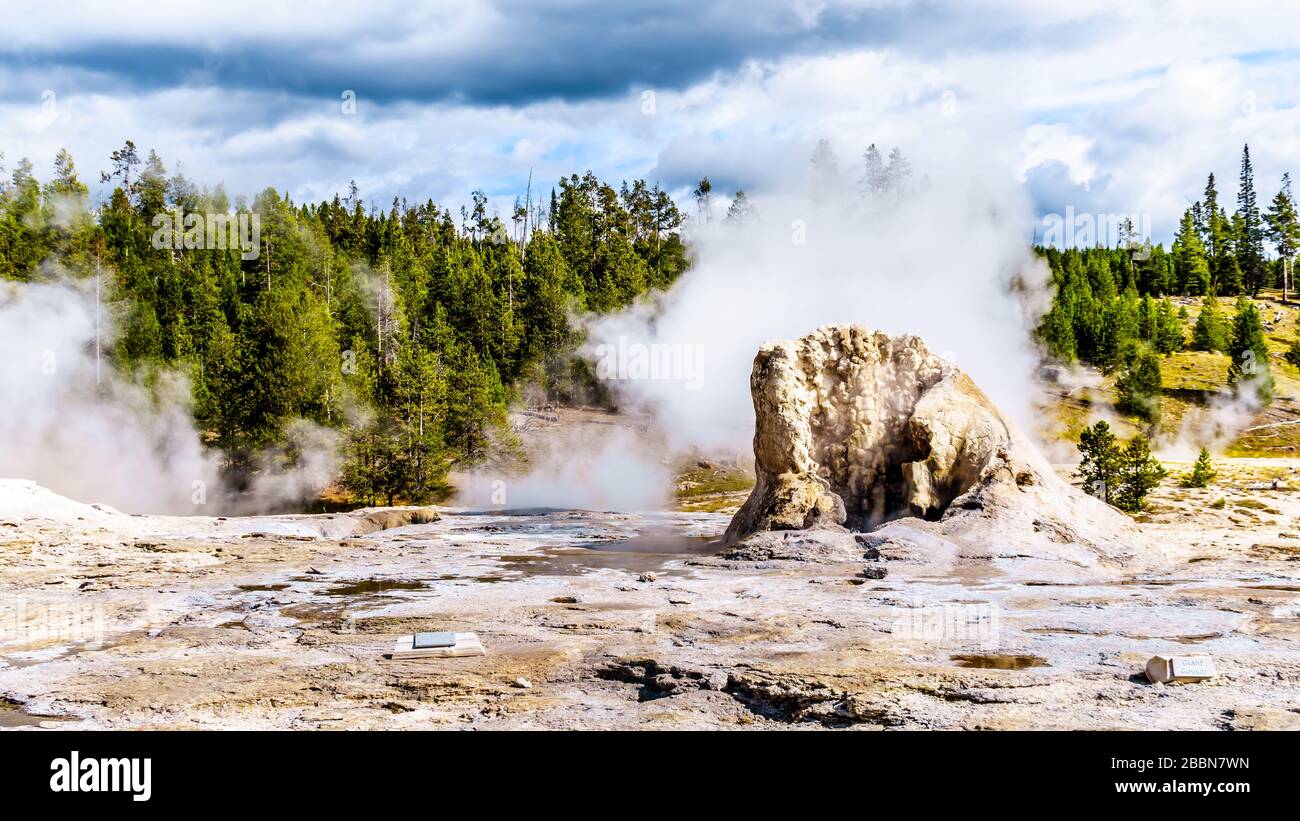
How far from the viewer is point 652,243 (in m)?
79.6

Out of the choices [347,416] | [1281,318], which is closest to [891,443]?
[347,416]

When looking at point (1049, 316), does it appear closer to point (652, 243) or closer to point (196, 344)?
point (652, 243)

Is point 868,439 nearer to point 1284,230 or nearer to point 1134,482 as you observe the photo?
point 1134,482

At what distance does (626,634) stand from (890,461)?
11.2 meters

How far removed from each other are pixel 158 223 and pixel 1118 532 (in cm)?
5946

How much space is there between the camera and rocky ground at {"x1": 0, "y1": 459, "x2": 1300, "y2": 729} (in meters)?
9.23

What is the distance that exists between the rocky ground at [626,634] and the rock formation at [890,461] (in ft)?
3.72

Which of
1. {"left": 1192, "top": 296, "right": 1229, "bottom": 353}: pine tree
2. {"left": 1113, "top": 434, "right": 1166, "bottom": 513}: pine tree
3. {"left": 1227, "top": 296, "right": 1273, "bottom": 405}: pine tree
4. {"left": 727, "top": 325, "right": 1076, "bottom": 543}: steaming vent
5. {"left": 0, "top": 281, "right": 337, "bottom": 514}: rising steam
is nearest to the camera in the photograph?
{"left": 727, "top": 325, "right": 1076, "bottom": 543}: steaming vent

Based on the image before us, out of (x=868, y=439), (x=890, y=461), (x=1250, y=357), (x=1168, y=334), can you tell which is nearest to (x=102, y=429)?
(x=868, y=439)

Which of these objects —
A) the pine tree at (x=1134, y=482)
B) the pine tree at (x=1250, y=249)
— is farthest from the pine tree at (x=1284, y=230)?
the pine tree at (x=1134, y=482)

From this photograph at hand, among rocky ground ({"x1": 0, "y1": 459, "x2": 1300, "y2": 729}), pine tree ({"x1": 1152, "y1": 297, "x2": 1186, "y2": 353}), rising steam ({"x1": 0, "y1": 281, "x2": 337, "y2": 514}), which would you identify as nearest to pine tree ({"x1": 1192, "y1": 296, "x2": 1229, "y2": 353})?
pine tree ({"x1": 1152, "y1": 297, "x2": 1186, "y2": 353})

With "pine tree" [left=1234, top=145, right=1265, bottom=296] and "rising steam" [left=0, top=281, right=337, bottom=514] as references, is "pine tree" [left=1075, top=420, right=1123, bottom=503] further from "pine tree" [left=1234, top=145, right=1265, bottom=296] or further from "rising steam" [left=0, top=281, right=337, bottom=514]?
"pine tree" [left=1234, top=145, right=1265, bottom=296]

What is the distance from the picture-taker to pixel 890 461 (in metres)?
22.3

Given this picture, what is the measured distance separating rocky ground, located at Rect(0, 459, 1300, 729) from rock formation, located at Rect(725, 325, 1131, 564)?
1.14 meters
